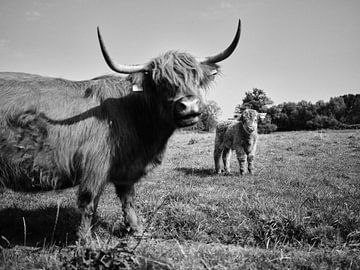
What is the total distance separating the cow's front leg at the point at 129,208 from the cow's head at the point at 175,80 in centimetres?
153

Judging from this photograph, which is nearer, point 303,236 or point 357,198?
point 303,236

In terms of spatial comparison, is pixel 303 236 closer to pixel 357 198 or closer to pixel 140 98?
pixel 357 198

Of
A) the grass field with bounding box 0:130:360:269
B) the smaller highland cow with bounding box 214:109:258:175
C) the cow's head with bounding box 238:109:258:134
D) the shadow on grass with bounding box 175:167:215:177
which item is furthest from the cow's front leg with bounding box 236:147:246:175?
the grass field with bounding box 0:130:360:269

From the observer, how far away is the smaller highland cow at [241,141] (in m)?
9.98

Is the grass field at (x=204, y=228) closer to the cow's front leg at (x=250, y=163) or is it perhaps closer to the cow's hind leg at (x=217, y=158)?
the cow's front leg at (x=250, y=163)

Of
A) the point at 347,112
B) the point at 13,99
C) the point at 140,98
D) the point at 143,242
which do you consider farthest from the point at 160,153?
the point at 347,112

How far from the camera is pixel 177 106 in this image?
3.83m

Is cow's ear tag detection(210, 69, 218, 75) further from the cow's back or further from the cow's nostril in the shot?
the cow's back

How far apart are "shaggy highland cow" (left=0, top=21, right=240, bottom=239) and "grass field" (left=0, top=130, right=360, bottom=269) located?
648 millimetres

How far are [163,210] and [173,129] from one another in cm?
153

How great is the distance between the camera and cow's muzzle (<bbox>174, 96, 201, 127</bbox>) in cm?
372

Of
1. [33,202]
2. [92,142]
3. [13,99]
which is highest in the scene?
[13,99]

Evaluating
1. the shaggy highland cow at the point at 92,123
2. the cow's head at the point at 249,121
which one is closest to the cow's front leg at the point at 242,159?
the cow's head at the point at 249,121

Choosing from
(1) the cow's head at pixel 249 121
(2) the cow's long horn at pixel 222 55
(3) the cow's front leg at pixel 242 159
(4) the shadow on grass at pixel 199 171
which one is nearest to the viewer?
(2) the cow's long horn at pixel 222 55
